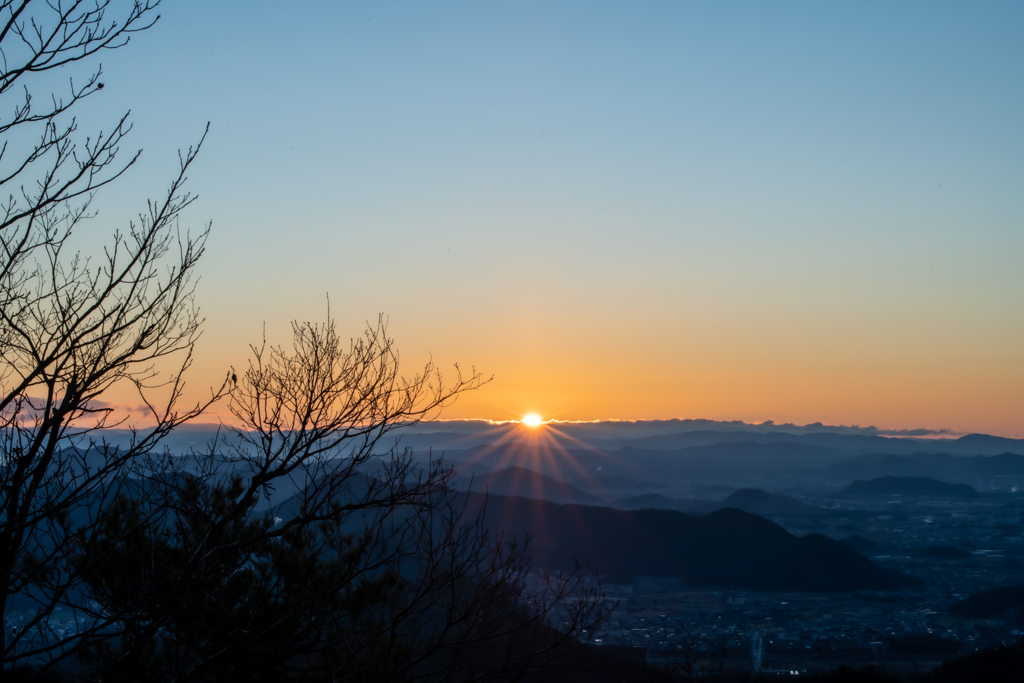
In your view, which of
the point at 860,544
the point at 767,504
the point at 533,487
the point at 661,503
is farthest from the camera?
the point at 533,487

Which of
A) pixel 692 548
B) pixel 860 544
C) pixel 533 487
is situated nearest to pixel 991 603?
pixel 692 548

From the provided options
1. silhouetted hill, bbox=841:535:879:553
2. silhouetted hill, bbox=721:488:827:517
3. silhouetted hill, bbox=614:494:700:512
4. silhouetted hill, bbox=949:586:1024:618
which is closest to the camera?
silhouetted hill, bbox=949:586:1024:618

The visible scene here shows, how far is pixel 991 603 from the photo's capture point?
268ft

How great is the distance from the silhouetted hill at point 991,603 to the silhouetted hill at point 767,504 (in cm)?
6959

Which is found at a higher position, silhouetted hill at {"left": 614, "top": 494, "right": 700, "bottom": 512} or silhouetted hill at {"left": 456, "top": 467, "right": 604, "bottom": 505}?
silhouetted hill at {"left": 456, "top": 467, "right": 604, "bottom": 505}

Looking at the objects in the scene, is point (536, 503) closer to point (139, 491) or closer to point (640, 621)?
point (640, 621)

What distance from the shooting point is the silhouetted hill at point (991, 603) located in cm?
7906

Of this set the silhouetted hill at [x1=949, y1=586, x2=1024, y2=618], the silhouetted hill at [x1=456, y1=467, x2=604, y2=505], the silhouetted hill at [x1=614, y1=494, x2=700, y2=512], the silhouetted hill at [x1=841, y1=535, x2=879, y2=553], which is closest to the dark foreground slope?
the silhouetted hill at [x1=949, y1=586, x2=1024, y2=618]

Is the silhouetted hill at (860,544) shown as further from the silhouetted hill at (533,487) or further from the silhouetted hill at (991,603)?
the silhouetted hill at (533,487)

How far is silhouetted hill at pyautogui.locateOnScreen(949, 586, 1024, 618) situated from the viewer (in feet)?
259

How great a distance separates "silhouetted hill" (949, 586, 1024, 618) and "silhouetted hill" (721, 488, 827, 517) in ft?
228

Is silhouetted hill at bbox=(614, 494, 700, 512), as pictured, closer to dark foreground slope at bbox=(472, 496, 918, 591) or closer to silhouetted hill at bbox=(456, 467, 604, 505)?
silhouetted hill at bbox=(456, 467, 604, 505)

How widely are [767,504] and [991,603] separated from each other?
284 ft

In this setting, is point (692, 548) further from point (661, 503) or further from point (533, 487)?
point (533, 487)
